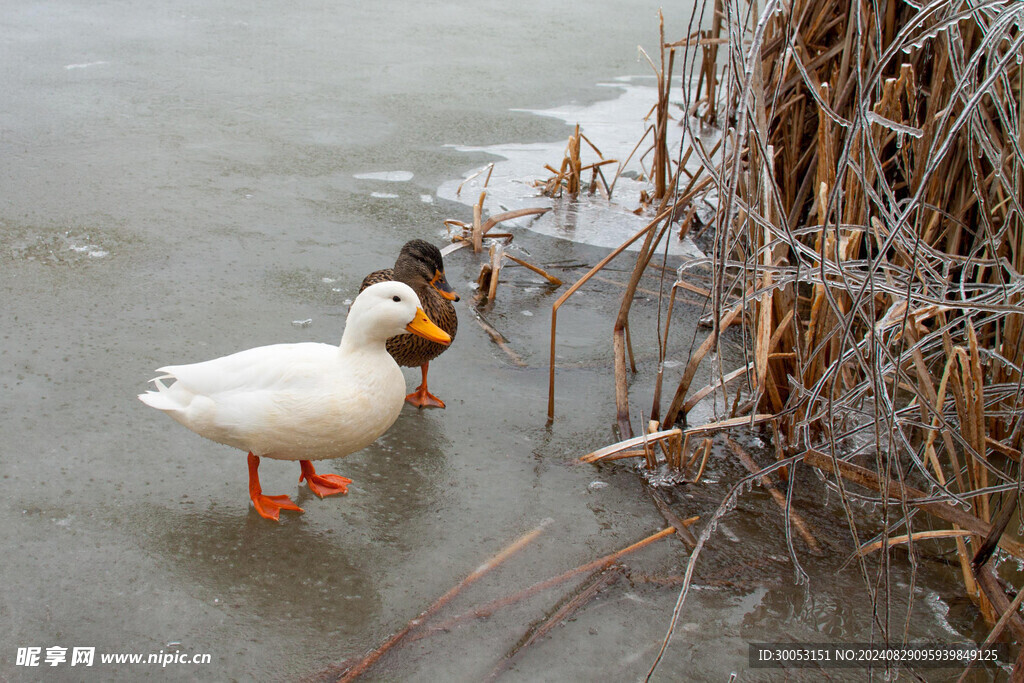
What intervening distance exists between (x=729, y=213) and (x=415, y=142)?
4863 mm

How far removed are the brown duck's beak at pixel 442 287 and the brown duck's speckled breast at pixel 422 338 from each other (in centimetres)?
2

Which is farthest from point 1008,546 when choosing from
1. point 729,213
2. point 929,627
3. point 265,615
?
point 265,615

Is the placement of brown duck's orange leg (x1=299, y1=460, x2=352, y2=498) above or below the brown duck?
below

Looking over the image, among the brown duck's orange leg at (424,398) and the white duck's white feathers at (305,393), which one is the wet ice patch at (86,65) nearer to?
the brown duck's orange leg at (424,398)

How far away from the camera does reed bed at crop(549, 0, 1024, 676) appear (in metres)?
1.82

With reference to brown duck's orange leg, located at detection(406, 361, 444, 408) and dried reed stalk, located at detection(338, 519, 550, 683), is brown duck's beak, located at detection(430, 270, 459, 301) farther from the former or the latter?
dried reed stalk, located at detection(338, 519, 550, 683)

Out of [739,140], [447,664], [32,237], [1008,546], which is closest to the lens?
[739,140]

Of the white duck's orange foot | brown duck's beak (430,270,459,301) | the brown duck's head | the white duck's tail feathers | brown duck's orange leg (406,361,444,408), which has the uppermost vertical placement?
the brown duck's head

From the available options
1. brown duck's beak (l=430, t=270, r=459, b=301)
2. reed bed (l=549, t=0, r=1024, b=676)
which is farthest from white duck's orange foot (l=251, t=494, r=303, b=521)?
brown duck's beak (l=430, t=270, r=459, b=301)

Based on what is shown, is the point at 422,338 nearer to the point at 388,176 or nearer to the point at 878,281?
the point at 878,281

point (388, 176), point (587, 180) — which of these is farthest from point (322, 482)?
point (587, 180)

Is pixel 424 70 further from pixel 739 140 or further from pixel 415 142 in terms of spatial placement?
pixel 739 140

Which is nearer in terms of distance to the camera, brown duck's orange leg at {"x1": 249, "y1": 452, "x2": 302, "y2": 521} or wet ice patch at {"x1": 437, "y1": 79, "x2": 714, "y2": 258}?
brown duck's orange leg at {"x1": 249, "y1": 452, "x2": 302, "y2": 521}

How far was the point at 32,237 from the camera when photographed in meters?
4.30
